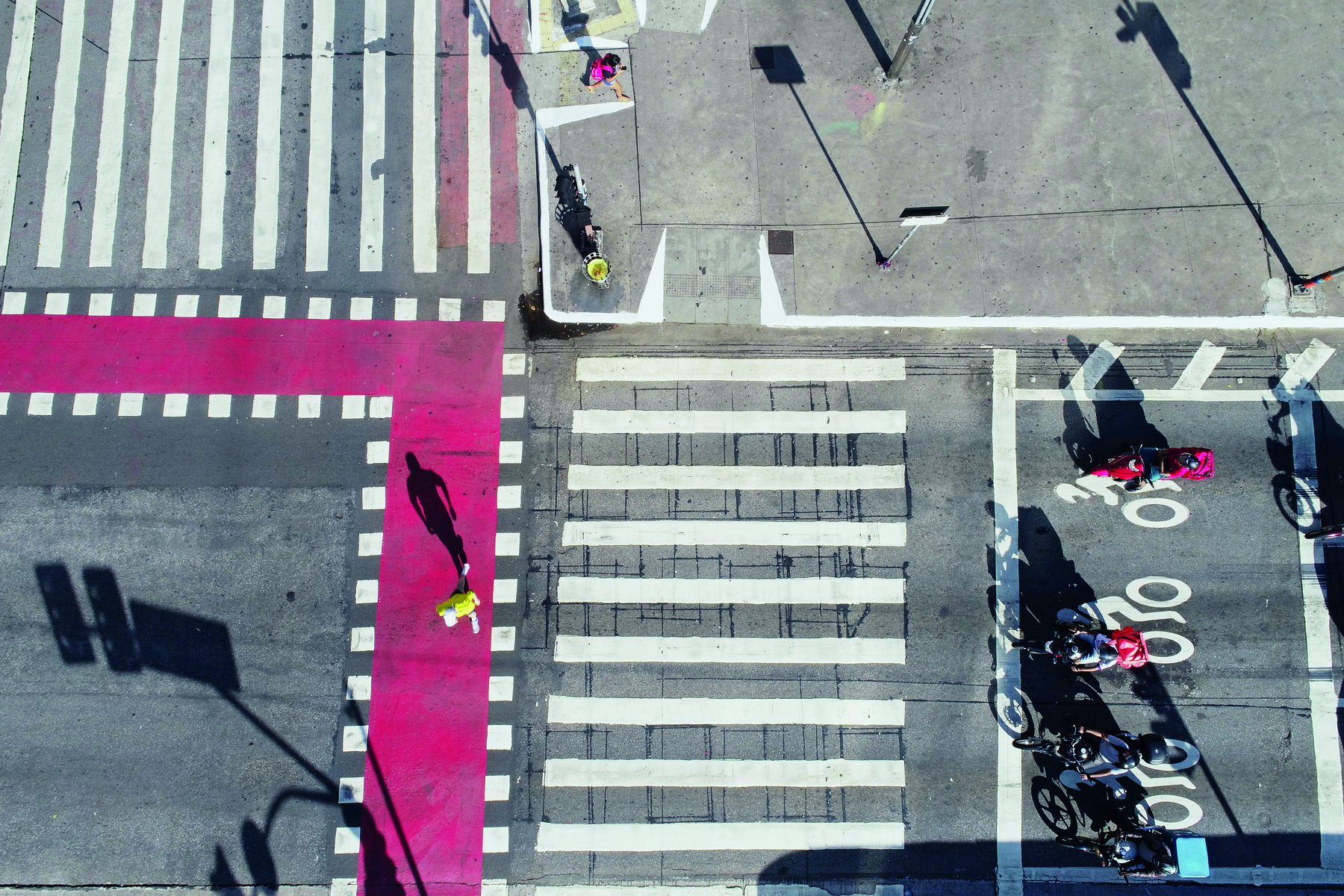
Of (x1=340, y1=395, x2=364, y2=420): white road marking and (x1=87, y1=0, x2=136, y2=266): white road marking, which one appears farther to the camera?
(x1=87, y1=0, x2=136, y2=266): white road marking

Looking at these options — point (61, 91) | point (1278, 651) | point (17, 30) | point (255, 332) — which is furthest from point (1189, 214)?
point (17, 30)

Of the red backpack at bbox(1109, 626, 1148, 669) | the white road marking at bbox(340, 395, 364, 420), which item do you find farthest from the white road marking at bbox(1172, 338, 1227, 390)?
the white road marking at bbox(340, 395, 364, 420)

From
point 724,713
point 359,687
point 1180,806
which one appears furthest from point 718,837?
point 1180,806

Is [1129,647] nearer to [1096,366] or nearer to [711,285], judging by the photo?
[1096,366]

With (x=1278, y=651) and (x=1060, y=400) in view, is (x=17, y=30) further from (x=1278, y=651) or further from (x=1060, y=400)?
(x=1278, y=651)

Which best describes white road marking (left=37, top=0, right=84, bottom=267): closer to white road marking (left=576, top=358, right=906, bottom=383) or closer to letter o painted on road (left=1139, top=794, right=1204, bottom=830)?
white road marking (left=576, top=358, right=906, bottom=383)

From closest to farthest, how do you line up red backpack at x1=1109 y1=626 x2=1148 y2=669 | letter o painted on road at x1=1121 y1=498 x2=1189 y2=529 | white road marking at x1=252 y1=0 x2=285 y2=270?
red backpack at x1=1109 y1=626 x2=1148 y2=669
letter o painted on road at x1=1121 y1=498 x2=1189 y2=529
white road marking at x1=252 y1=0 x2=285 y2=270
